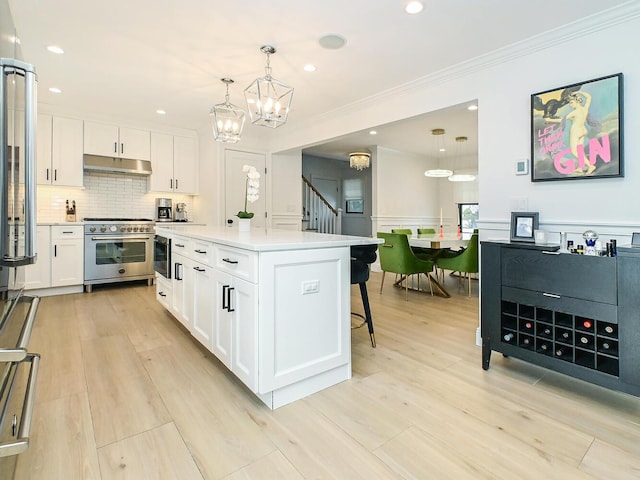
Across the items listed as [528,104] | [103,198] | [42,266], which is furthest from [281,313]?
[103,198]

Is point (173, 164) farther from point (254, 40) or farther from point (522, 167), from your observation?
point (522, 167)

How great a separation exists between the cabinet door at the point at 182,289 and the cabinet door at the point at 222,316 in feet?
1.69

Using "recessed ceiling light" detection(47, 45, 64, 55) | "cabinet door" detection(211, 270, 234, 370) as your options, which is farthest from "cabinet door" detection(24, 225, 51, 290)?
"cabinet door" detection(211, 270, 234, 370)

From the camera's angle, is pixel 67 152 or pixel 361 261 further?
pixel 67 152

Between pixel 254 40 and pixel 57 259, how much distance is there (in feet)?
12.3

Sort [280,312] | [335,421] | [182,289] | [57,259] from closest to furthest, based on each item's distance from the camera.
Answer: [335,421], [280,312], [182,289], [57,259]

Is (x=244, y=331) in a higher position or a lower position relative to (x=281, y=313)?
lower

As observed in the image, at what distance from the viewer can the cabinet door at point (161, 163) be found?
5219 millimetres

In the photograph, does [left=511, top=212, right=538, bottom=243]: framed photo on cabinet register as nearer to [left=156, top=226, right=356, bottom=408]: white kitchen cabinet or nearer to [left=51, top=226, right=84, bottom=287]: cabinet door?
[left=156, top=226, right=356, bottom=408]: white kitchen cabinet

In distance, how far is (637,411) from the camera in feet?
5.93

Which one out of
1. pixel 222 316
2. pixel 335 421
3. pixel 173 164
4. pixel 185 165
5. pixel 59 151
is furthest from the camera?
pixel 185 165

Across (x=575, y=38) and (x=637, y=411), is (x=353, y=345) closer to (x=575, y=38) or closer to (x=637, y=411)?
(x=637, y=411)

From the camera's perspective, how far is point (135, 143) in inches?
199

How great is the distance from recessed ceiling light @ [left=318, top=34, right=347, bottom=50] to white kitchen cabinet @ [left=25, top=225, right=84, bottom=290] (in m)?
3.88
